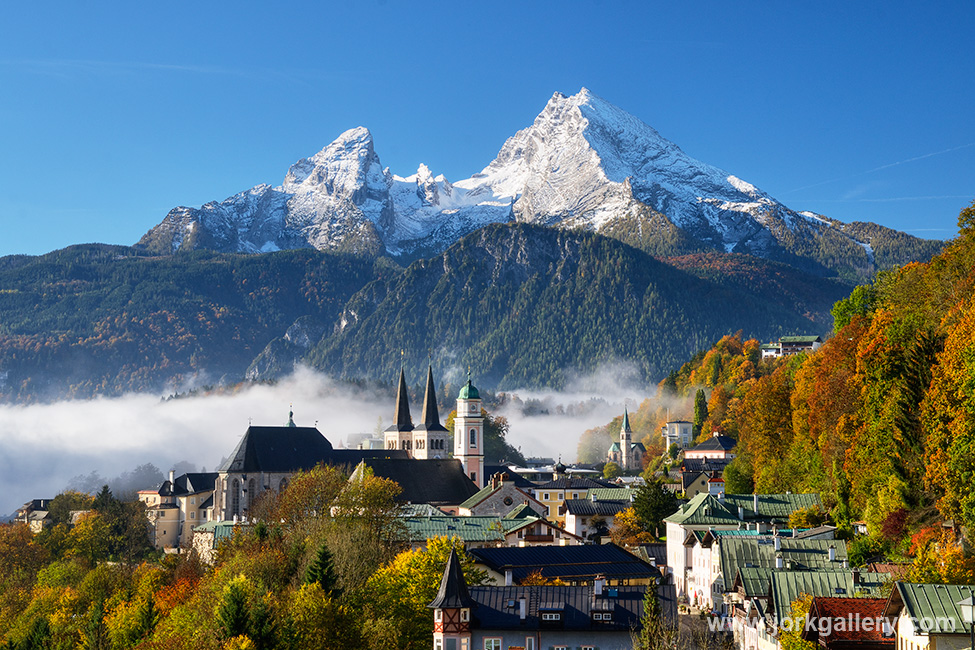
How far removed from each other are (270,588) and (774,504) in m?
38.9

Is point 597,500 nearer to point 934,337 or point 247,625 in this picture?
point 934,337

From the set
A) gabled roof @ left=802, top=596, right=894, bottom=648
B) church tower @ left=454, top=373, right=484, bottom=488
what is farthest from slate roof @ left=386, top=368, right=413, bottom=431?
gabled roof @ left=802, top=596, right=894, bottom=648

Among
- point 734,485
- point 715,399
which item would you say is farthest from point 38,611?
point 715,399

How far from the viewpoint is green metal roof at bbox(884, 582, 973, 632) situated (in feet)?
141

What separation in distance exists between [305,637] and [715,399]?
393ft

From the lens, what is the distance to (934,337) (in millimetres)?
65438

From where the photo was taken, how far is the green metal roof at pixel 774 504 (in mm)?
88500

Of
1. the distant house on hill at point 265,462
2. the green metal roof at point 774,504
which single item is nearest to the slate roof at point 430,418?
the distant house on hill at point 265,462

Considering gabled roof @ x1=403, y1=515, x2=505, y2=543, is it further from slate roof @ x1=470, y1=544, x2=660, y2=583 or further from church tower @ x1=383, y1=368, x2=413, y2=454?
church tower @ x1=383, y1=368, x2=413, y2=454

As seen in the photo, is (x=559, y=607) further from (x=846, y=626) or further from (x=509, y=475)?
(x=509, y=475)

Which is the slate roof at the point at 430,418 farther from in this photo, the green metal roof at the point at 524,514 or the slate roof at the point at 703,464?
the green metal roof at the point at 524,514

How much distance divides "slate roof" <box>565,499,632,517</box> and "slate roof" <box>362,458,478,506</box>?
1834cm

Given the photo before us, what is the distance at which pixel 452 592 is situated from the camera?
59.5 meters

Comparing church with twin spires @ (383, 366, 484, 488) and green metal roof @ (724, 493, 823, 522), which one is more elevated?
church with twin spires @ (383, 366, 484, 488)
